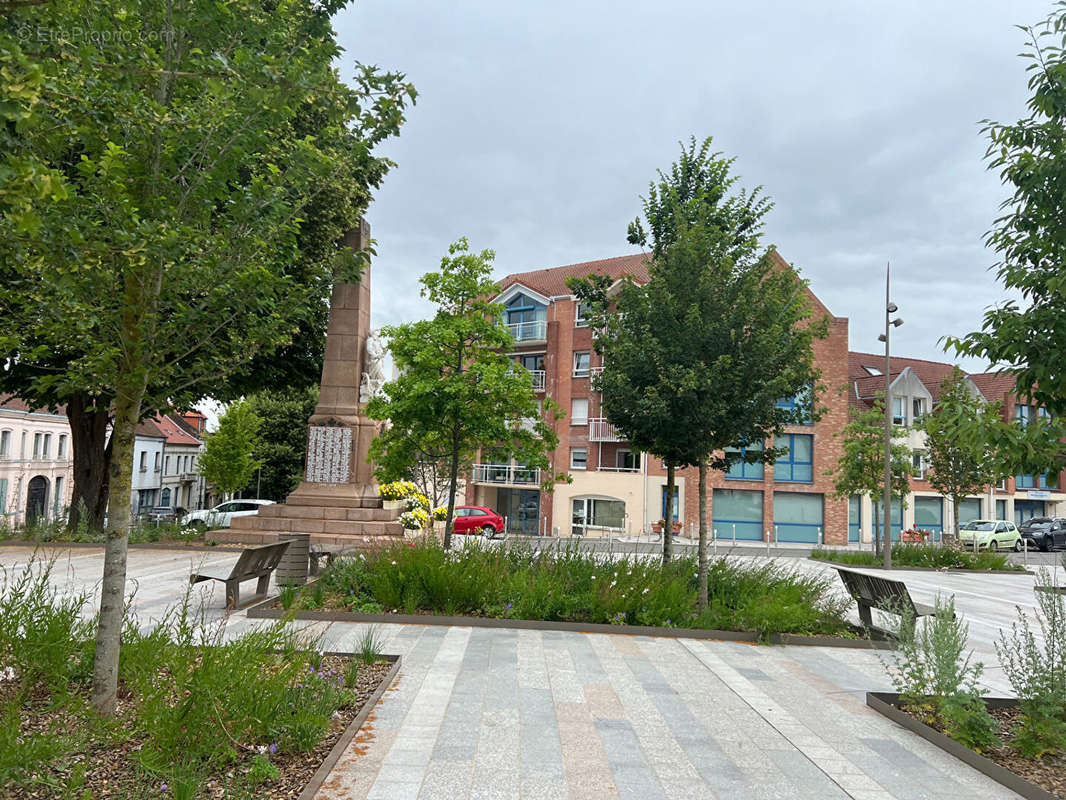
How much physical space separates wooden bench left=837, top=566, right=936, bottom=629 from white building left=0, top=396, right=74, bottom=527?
39819 mm

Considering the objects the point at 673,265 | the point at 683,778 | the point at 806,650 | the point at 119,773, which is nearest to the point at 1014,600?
the point at 806,650

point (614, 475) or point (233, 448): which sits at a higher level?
point (233, 448)

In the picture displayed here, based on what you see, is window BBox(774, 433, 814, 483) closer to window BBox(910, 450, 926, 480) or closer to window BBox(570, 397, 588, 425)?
window BBox(910, 450, 926, 480)

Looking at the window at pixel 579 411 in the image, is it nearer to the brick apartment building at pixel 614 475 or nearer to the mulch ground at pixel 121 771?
the brick apartment building at pixel 614 475

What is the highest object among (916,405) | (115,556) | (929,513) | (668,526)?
(916,405)

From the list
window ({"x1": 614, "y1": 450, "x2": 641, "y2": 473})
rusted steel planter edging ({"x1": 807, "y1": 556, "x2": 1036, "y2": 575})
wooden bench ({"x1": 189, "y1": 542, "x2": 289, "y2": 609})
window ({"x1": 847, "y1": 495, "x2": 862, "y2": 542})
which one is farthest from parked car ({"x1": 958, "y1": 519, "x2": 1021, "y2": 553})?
wooden bench ({"x1": 189, "y1": 542, "x2": 289, "y2": 609})

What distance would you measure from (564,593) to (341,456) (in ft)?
34.1

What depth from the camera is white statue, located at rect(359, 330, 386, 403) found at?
19.0 metres

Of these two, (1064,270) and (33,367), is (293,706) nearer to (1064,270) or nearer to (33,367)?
(1064,270)

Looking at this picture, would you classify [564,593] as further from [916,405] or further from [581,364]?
[916,405]

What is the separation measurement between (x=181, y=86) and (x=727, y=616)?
8155 mm

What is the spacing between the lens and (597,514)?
40531mm

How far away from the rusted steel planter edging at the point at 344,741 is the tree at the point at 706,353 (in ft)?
16.1

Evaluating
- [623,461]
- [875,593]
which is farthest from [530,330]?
[875,593]
